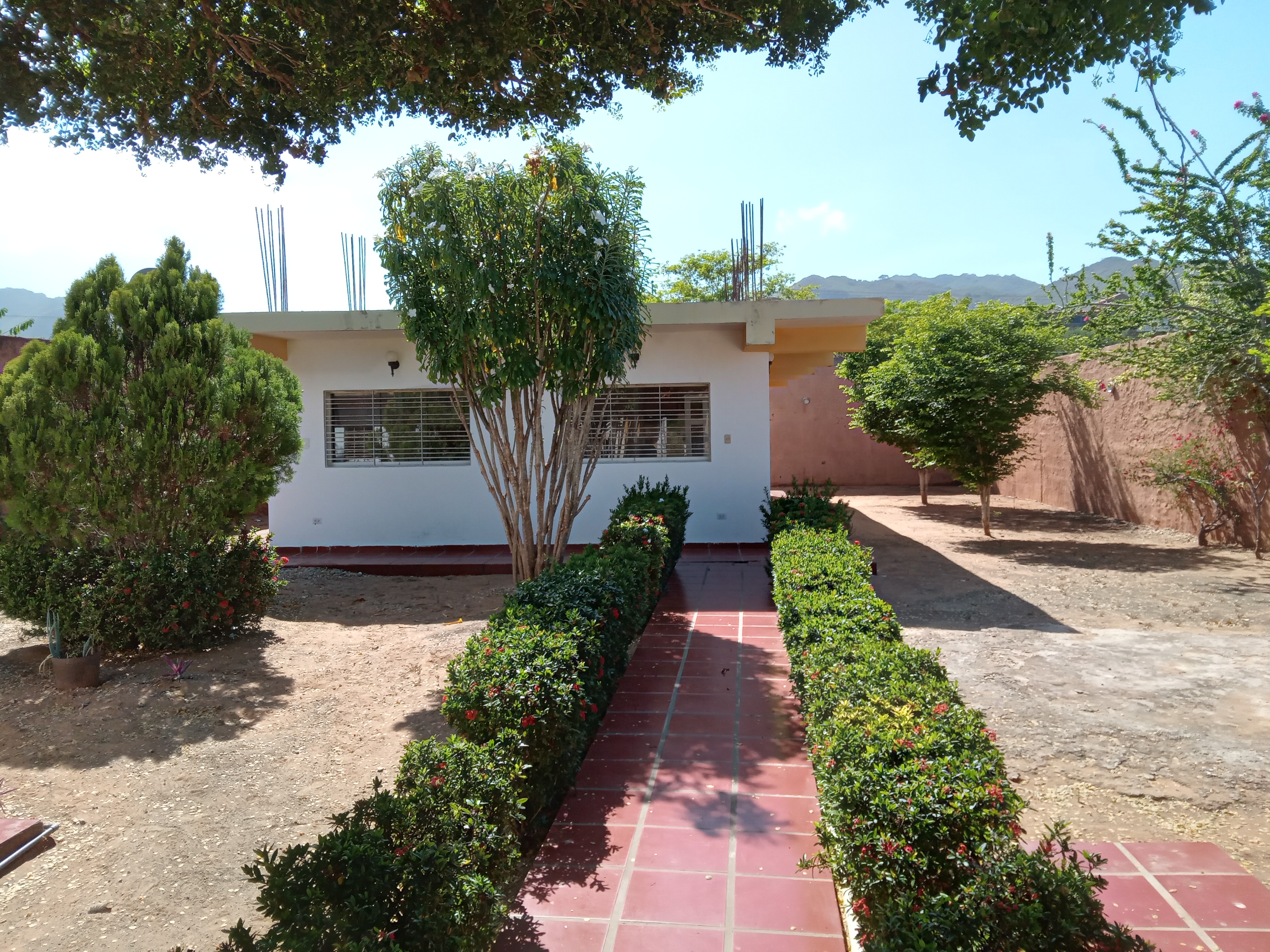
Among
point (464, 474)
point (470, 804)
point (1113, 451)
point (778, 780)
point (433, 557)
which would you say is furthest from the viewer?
point (1113, 451)

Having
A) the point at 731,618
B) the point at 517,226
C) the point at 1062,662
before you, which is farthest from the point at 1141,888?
the point at 517,226

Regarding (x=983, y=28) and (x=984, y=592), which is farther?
(x=984, y=592)

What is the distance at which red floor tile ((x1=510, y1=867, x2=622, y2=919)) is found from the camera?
293 centimetres

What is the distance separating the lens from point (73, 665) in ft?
18.6

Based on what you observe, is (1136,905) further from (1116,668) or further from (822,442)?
(822,442)

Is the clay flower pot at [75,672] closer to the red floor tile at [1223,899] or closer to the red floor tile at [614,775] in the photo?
the red floor tile at [614,775]

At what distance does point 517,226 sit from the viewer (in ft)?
21.5

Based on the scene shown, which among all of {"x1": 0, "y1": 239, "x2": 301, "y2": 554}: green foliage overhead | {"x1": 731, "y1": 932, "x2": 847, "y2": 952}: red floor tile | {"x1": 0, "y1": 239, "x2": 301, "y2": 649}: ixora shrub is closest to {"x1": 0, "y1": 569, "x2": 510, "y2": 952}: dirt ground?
{"x1": 0, "y1": 239, "x2": 301, "y2": 649}: ixora shrub

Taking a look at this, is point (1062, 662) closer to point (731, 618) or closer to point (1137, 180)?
point (731, 618)

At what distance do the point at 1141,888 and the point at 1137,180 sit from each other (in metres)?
10.3

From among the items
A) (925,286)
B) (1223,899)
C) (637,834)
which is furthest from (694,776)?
(925,286)

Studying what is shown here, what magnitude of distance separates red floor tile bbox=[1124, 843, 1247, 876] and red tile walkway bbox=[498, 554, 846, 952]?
131 cm

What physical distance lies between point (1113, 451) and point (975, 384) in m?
3.92

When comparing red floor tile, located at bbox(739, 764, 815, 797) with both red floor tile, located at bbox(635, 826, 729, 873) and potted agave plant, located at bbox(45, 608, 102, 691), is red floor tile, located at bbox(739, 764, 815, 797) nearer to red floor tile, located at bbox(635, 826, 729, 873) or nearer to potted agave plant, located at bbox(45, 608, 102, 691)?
red floor tile, located at bbox(635, 826, 729, 873)
